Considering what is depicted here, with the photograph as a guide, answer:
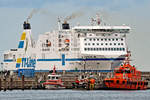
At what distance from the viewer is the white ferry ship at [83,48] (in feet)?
474

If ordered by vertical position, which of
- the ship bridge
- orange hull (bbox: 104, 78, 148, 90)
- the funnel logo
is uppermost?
the ship bridge

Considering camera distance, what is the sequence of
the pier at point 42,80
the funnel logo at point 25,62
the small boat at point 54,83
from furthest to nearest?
1. the funnel logo at point 25,62
2. the small boat at point 54,83
3. the pier at point 42,80

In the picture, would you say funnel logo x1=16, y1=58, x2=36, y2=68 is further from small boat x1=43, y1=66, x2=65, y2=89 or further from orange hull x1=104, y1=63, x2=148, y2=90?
orange hull x1=104, y1=63, x2=148, y2=90

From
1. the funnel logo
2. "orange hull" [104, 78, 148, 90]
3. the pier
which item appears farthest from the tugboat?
the funnel logo

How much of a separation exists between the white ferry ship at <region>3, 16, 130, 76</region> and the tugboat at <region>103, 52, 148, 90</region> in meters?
12.4

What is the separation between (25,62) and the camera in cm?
15725

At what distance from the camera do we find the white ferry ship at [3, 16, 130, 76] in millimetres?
144375

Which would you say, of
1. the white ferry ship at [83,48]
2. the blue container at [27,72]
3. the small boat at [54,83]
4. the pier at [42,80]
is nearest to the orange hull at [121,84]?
the pier at [42,80]

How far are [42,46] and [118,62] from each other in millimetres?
15700

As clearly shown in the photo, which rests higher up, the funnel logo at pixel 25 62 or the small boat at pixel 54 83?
the funnel logo at pixel 25 62

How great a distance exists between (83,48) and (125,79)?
18.1 m

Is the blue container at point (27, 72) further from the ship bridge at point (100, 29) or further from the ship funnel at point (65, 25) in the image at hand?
the ship bridge at point (100, 29)

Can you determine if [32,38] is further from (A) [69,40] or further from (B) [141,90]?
(B) [141,90]

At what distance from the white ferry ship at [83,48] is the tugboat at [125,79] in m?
12.4
